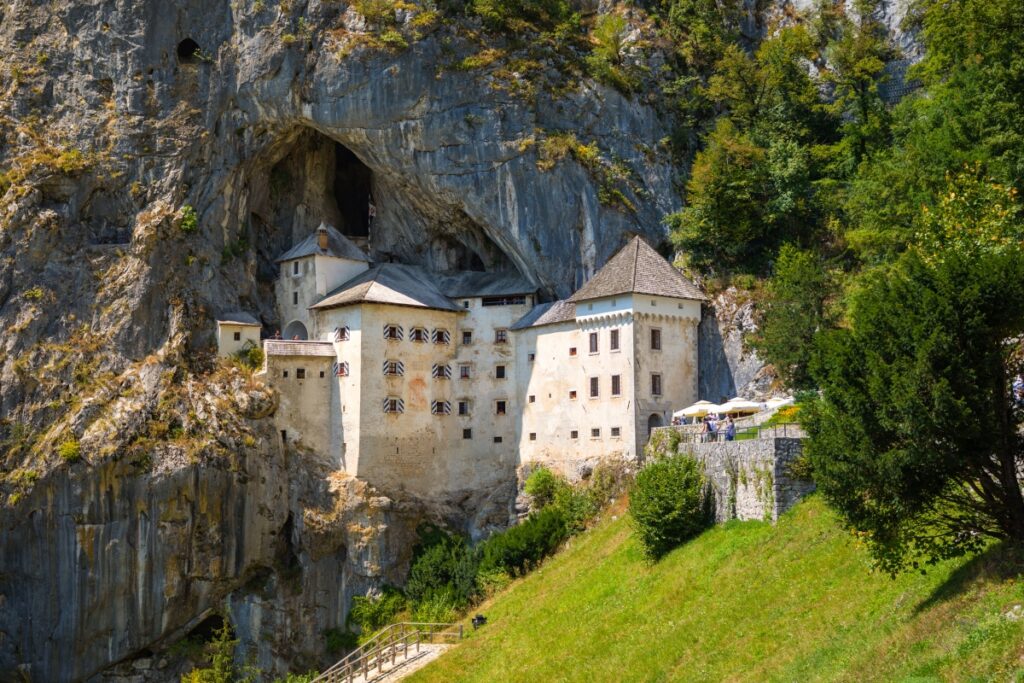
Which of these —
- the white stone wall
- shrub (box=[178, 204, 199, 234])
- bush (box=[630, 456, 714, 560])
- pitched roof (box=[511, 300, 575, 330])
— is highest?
shrub (box=[178, 204, 199, 234])

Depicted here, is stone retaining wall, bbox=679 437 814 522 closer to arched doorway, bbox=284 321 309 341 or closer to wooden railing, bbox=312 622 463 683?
wooden railing, bbox=312 622 463 683

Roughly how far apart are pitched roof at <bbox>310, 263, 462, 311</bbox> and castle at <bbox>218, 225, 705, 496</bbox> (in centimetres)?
10

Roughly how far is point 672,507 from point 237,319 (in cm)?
2968

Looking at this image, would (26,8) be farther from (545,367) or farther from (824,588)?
(824,588)

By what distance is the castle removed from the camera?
63531 millimetres

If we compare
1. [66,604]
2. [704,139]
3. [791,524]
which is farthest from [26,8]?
[791,524]

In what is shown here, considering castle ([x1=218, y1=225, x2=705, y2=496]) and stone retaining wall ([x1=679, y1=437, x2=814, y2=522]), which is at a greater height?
castle ([x1=218, y1=225, x2=705, y2=496])

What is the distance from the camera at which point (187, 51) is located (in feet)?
239

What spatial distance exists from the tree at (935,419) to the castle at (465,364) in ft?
94.8

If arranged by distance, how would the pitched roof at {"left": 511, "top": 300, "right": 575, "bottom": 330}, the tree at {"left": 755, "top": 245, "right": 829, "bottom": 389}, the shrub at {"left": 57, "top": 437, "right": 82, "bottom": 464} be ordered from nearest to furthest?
the tree at {"left": 755, "top": 245, "right": 829, "bottom": 389} → the shrub at {"left": 57, "top": 437, "right": 82, "bottom": 464} → the pitched roof at {"left": 511, "top": 300, "right": 575, "bottom": 330}

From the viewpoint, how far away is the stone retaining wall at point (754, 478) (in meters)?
44.9

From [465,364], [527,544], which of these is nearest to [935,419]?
[527,544]

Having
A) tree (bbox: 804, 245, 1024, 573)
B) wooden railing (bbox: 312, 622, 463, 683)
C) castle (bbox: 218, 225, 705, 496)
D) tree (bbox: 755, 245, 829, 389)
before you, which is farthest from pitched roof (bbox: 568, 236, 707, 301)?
tree (bbox: 804, 245, 1024, 573)

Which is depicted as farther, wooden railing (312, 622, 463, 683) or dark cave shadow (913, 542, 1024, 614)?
wooden railing (312, 622, 463, 683)
